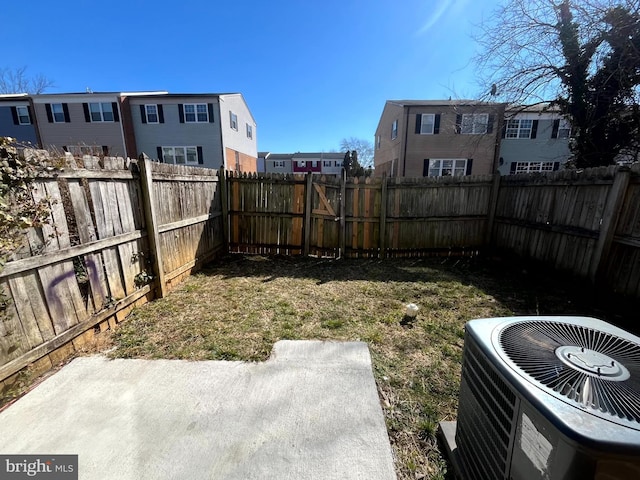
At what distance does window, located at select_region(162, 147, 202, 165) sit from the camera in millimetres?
18406

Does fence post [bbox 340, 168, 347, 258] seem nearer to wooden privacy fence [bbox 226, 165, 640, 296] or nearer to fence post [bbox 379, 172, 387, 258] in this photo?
wooden privacy fence [bbox 226, 165, 640, 296]

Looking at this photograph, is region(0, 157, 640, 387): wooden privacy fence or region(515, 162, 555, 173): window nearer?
region(0, 157, 640, 387): wooden privacy fence

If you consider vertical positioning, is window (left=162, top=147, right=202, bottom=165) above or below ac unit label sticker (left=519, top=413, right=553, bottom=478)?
above

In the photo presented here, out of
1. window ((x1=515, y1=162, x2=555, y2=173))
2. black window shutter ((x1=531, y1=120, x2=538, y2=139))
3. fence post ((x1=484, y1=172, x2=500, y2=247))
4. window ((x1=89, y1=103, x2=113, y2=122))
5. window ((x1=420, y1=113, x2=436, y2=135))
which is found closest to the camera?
fence post ((x1=484, y1=172, x2=500, y2=247))

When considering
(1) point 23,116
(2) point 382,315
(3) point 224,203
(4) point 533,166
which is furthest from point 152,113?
(4) point 533,166

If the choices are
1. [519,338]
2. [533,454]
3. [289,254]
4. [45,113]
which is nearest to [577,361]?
[519,338]

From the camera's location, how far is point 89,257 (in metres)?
3.01

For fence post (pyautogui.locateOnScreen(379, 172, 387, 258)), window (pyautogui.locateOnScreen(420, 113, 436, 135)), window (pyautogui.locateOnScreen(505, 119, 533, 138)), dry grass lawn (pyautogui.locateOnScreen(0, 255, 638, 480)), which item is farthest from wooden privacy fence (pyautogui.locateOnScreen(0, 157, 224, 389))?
window (pyautogui.locateOnScreen(505, 119, 533, 138))

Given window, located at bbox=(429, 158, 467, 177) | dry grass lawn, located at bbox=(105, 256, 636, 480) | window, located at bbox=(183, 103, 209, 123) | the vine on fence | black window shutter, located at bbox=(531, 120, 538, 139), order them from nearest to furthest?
the vine on fence
dry grass lawn, located at bbox=(105, 256, 636, 480)
black window shutter, located at bbox=(531, 120, 538, 139)
window, located at bbox=(429, 158, 467, 177)
window, located at bbox=(183, 103, 209, 123)

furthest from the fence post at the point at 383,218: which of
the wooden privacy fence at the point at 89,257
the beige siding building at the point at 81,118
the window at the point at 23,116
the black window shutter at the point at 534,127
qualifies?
the window at the point at 23,116

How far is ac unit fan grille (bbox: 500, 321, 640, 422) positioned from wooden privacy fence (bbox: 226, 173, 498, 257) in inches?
195

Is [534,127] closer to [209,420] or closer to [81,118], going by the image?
[209,420]

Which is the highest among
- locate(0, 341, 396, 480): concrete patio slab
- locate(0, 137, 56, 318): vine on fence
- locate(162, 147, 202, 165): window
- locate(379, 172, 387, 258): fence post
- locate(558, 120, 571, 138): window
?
locate(558, 120, 571, 138): window

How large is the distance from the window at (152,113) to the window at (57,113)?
5.26 meters
